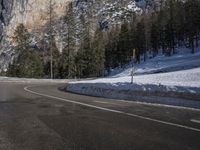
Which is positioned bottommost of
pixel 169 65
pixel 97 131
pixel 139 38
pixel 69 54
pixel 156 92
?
pixel 97 131

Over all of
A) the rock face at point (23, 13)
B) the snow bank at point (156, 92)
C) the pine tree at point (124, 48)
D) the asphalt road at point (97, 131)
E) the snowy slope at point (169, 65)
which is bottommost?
the asphalt road at point (97, 131)

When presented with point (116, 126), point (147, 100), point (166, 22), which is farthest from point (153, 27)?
point (116, 126)

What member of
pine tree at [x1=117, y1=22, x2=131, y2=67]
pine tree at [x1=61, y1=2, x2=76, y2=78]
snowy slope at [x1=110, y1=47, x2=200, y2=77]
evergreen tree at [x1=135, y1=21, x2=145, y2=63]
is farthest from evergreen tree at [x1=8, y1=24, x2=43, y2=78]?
evergreen tree at [x1=135, y1=21, x2=145, y2=63]

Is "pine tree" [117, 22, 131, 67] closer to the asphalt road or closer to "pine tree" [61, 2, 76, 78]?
"pine tree" [61, 2, 76, 78]

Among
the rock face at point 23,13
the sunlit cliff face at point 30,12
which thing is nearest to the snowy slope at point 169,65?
the sunlit cliff face at point 30,12

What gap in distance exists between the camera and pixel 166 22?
86125mm

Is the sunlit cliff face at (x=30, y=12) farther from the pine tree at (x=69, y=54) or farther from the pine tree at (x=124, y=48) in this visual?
the pine tree at (x=69, y=54)

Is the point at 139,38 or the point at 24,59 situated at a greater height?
the point at 139,38

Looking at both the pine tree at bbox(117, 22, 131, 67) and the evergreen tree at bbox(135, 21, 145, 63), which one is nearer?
the pine tree at bbox(117, 22, 131, 67)

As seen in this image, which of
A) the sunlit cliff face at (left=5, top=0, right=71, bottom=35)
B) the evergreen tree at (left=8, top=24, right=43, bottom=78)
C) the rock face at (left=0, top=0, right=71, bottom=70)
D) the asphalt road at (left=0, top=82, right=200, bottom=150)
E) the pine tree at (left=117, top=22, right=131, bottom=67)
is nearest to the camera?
the asphalt road at (left=0, top=82, right=200, bottom=150)

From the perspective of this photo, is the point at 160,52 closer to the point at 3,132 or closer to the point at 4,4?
the point at 3,132

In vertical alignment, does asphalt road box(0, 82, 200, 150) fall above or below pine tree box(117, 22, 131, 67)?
below

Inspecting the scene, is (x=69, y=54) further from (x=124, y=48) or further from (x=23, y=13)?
(x=23, y=13)

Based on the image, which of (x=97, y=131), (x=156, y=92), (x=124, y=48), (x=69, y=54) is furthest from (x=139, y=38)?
(x=97, y=131)
